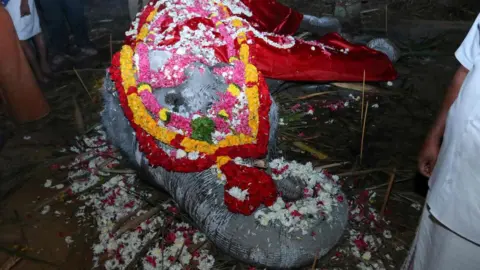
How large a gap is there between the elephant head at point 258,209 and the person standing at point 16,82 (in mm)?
1901

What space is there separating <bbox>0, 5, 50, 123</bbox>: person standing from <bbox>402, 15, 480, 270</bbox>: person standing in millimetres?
3875

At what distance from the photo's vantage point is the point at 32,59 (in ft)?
15.2

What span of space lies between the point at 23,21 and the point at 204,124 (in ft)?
10.1

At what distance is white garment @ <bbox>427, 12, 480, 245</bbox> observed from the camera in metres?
1.24

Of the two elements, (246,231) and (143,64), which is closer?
(246,231)

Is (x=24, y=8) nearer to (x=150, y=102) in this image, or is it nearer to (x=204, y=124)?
(x=150, y=102)

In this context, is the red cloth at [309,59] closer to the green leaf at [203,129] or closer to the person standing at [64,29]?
the green leaf at [203,129]

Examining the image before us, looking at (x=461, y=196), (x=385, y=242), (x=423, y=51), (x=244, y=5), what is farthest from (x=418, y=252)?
(x=423, y=51)

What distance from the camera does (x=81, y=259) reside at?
2715 mm

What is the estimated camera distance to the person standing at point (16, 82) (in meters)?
3.79

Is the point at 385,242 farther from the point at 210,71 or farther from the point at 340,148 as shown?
the point at 210,71

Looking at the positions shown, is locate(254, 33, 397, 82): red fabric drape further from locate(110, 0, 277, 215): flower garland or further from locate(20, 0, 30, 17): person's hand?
locate(20, 0, 30, 17): person's hand

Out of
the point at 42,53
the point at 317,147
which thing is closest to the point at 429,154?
the point at 317,147

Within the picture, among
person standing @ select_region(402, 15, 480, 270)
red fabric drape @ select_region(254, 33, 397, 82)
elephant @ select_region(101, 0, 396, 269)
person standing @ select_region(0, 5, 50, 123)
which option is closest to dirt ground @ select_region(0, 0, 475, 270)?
person standing @ select_region(0, 5, 50, 123)
